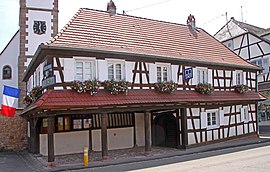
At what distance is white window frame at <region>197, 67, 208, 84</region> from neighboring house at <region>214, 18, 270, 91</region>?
34.5ft

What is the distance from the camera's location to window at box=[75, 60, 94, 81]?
1447cm

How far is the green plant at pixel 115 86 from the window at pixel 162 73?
2844 millimetres

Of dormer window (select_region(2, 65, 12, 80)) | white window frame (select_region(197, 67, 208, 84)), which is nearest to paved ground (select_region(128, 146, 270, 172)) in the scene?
white window frame (select_region(197, 67, 208, 84))

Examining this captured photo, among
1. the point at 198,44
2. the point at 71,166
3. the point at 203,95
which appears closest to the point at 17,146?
the point at 71,166

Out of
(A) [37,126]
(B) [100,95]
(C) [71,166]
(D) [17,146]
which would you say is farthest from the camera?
(D) [17,146]

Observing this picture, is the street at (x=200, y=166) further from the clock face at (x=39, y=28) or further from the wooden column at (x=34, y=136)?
the clock face at (x=39, y=28)

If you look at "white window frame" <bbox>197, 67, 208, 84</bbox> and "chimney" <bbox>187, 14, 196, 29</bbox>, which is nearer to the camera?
"white window frame" <bbox>197, 67, 208, 84</bbox>

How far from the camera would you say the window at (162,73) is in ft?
56.7

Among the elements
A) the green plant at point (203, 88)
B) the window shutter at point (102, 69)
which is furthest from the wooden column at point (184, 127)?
the window shutter at point (102, 69)

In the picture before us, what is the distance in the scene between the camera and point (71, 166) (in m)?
A: 13.0

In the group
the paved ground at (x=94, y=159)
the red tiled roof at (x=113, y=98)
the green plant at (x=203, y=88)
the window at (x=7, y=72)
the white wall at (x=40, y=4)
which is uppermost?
the white wall at (x=40, y=4)

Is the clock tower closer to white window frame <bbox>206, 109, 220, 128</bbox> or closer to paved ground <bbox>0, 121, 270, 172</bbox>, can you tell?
paved ground <bbox>0, 121, 270, 172</bbox>

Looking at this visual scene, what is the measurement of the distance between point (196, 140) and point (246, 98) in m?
5.47

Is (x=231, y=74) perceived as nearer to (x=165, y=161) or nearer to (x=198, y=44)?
(x=198, y=44)
